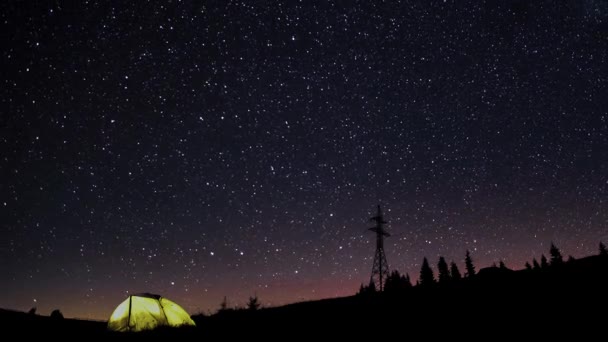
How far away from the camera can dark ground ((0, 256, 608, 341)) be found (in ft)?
23.7

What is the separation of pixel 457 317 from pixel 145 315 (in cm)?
925

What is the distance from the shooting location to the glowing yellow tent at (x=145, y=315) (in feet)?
35.3

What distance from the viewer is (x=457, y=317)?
8.48 meters

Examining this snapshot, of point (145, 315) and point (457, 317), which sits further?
point (145, 315)

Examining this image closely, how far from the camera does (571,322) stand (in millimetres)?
7164

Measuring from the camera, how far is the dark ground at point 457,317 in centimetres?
724

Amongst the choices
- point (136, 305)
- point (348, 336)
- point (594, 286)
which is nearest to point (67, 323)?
point (136, 305)

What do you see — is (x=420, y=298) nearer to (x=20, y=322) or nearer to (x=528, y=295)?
(x=528, y=295)

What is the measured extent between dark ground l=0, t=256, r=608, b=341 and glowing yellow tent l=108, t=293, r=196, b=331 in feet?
1.53

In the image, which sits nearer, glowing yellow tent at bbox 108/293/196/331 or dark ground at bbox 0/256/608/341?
dark ground at bbox 0/256/608/341

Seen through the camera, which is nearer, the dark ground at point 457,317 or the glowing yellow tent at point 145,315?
the dark ground at point 457,317

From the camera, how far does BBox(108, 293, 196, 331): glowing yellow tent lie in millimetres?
10750

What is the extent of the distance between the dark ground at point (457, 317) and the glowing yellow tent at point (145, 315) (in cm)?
47

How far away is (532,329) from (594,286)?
13.6 ft
